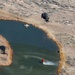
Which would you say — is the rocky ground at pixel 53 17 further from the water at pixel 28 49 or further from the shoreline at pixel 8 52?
the shoreline at pixel 8 52

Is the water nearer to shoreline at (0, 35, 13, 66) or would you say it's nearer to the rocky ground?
shoreline at (0, 35, 13, 66)

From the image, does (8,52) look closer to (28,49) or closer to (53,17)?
(28,49)

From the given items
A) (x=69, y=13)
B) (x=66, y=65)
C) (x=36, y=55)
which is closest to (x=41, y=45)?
(x=36, y=55)

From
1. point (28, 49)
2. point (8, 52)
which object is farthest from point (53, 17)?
point (8, 52)

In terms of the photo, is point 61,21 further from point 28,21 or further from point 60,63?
point 60,63

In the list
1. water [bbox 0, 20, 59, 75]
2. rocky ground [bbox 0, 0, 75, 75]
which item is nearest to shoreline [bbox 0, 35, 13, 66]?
water [bbox 0, 20, 59, 75]
